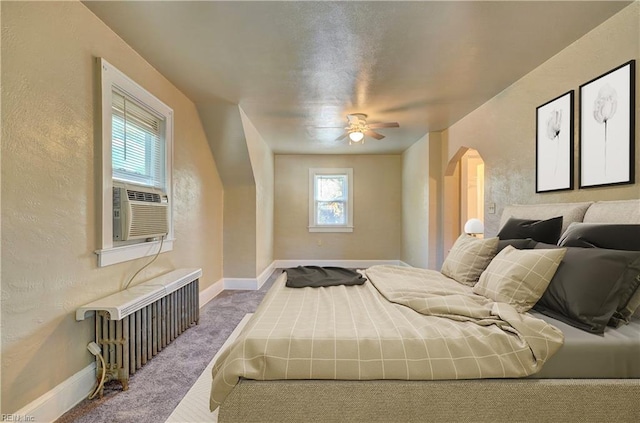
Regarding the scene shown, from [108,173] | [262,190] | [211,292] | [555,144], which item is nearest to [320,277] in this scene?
[108,173]

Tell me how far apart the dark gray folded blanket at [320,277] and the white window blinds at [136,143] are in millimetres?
1503

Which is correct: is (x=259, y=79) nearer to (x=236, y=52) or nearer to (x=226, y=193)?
(x=236, y=52)

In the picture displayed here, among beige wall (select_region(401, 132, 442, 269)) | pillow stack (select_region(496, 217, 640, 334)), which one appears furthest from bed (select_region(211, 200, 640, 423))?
beige wall (select_region(401, 132, 442, 269))

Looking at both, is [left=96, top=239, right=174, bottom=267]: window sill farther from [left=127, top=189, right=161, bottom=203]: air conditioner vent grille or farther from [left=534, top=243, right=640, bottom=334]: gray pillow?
[left=534, top=243, right=640, bottom=334]: gray pillow

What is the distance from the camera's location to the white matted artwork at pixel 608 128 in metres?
1.91

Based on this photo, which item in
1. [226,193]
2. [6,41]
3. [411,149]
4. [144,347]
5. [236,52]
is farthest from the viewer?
[411,149]

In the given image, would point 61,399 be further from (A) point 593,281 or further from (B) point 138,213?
(A) point 593,281

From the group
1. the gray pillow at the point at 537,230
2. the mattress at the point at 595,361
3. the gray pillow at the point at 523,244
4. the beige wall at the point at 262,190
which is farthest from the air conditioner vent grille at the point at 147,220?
the gray pillow at the point at 537,230

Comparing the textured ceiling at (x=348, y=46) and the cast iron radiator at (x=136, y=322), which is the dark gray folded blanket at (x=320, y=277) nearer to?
the cast iron radiator at (x=136, y=322)

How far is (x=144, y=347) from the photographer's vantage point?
90.4 inches

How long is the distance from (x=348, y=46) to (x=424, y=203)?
334cm

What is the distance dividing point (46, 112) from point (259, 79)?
1689 millimetres

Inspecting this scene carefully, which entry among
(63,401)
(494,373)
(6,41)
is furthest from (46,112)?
(494,373)

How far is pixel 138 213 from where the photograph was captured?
237 cm
